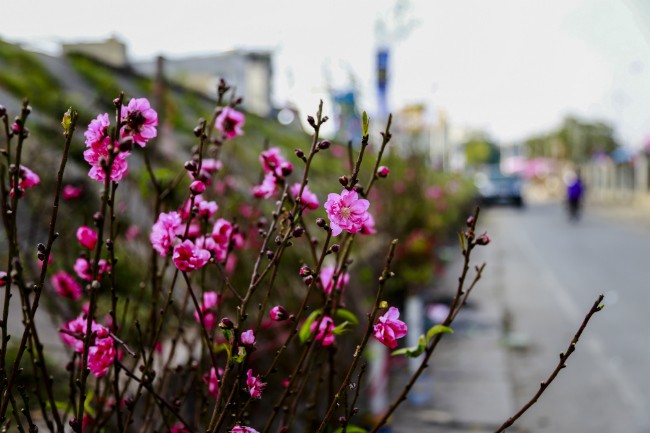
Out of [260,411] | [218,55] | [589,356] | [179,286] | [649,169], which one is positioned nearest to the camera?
[260,411]

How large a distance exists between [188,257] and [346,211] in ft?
0.94

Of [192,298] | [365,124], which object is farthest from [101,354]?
[365,124]

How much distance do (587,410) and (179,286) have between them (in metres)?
3.05

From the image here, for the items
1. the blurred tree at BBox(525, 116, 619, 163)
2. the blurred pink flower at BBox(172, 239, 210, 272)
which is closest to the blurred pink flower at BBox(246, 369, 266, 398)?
the blurred pink flower at BBox(172, 239, 210, 272)

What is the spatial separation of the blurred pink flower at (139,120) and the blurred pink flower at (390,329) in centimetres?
52

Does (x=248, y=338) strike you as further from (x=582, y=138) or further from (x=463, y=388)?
(x=582, y=138)

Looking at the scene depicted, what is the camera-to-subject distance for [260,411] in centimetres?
319

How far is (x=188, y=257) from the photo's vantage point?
3.79 ft

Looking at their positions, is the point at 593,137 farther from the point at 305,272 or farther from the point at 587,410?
the point at 305,272

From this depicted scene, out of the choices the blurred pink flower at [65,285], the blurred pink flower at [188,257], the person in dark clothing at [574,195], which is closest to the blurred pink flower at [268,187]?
the blurred pink flower at [188,257]

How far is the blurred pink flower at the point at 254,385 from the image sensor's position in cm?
120

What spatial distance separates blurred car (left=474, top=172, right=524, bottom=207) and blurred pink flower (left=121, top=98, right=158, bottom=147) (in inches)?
1265

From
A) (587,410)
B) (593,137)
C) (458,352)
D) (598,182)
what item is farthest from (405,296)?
(593,137)

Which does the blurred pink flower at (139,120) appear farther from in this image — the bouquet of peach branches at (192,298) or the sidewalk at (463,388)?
the sidewalk at (463,388)
